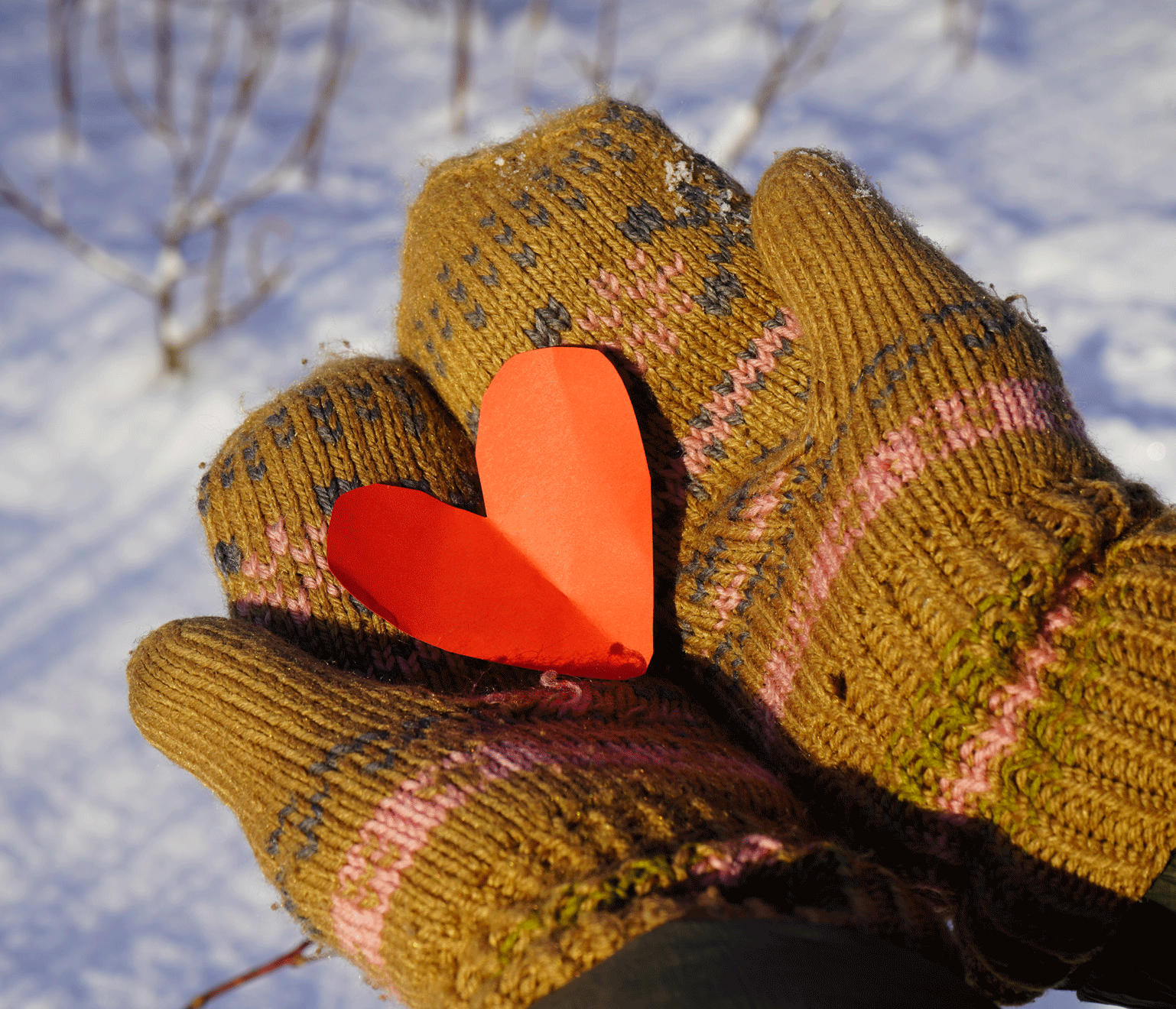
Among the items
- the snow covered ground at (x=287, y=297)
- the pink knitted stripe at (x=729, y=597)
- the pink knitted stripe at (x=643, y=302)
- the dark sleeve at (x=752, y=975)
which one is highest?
the snow covered ground at (x=287, y=297)

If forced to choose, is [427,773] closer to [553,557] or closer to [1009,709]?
[553,557]

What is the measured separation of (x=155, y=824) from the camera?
1.19 m

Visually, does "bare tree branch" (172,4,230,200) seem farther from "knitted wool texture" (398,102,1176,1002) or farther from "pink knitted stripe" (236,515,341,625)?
"pink knitted stripe" (236,515,341,625)

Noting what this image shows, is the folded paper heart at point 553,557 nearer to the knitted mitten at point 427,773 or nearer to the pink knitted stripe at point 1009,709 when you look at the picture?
the knitted mitten at point 427,773

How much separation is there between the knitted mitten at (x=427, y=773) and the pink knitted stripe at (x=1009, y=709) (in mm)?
91

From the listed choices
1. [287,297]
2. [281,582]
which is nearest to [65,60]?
[287,297]

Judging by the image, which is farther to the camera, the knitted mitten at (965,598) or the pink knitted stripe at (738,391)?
the pink knitted stripe at (738,391)

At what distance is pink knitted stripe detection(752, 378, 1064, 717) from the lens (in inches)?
20.6

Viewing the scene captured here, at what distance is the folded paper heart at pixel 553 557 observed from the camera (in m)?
0.65

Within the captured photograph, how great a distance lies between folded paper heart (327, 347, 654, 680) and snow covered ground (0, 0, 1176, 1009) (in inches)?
10.0

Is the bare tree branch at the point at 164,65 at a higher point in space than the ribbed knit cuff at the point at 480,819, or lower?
higher

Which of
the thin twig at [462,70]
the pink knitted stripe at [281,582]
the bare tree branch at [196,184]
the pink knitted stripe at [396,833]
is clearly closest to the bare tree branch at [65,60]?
the bare tree branch at [196,184]

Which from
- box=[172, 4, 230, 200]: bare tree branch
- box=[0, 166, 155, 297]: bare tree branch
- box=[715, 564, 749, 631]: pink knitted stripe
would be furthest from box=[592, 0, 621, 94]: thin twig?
box=[715, 564, 749, 631]: pink knitted stripe

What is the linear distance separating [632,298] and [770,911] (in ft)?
1.45
